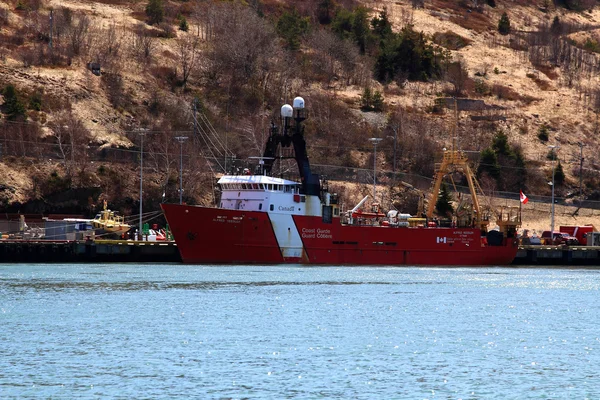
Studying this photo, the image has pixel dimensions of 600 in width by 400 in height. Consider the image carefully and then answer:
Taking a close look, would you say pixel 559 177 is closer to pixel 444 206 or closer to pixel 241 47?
pixel 444 206

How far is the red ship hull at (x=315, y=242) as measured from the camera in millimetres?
76125

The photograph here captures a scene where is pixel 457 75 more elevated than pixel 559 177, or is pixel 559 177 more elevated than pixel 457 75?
pixel 457 75

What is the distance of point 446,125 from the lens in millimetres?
141250

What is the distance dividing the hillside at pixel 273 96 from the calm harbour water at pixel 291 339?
44196 mm

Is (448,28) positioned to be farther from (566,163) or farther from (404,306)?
(404,306)

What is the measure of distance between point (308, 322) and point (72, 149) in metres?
66.7

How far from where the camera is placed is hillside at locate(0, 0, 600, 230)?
108 meters

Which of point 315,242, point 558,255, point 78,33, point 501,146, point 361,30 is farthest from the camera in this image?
point 361,30

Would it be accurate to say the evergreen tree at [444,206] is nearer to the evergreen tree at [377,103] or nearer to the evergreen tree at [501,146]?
the evergreen tree at [501,146]

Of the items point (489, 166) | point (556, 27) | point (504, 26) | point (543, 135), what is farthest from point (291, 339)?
point (556, 27)

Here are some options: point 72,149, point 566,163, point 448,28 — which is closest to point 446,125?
point 566,163

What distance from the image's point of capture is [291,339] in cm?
3775

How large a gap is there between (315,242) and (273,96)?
202ft

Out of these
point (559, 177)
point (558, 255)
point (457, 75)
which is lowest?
point (558, 255)
